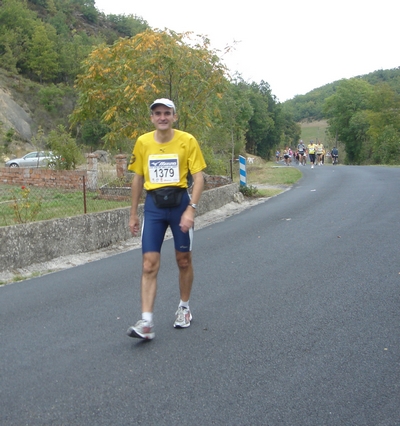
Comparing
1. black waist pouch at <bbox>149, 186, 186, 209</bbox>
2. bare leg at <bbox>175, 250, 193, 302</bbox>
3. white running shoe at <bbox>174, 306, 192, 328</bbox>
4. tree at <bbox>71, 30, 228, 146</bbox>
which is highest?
tree at <bbox>71, 30, 228, 146</bbox>

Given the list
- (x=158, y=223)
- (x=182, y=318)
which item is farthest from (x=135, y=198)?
(x=182, y=318)

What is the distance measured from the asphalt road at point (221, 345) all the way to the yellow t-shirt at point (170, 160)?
1315 millimetres

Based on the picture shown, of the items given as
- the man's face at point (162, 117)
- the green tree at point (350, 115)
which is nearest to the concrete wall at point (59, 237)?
the man's face at point (162, 117)

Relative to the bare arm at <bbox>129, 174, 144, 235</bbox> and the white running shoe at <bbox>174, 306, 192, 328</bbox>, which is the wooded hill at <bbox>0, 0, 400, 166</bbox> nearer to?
the bare arm at <bbox>129, 174, 144, 235</bbox>

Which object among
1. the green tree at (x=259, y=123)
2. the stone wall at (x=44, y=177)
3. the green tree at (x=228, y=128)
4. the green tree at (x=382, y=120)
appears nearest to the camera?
the stone wall at (x=44, y=177)

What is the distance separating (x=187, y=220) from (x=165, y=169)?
1.54ft

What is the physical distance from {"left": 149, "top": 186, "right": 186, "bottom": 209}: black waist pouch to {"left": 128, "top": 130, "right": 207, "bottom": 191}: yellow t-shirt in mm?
38

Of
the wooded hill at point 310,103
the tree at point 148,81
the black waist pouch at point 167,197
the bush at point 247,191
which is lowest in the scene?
Result: the bush at point 247,191

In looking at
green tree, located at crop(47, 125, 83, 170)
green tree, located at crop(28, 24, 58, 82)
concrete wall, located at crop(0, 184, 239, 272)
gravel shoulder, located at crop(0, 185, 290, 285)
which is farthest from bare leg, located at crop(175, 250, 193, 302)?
green tree, located at crop(28, 24, 58, 82)

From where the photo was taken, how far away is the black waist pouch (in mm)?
4574

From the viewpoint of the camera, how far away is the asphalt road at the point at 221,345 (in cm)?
334

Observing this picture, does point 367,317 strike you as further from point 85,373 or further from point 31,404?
point 31,404

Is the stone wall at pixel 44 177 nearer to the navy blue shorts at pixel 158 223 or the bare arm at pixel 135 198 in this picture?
the bare arm at pixel 135 198

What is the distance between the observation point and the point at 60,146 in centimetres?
2211
